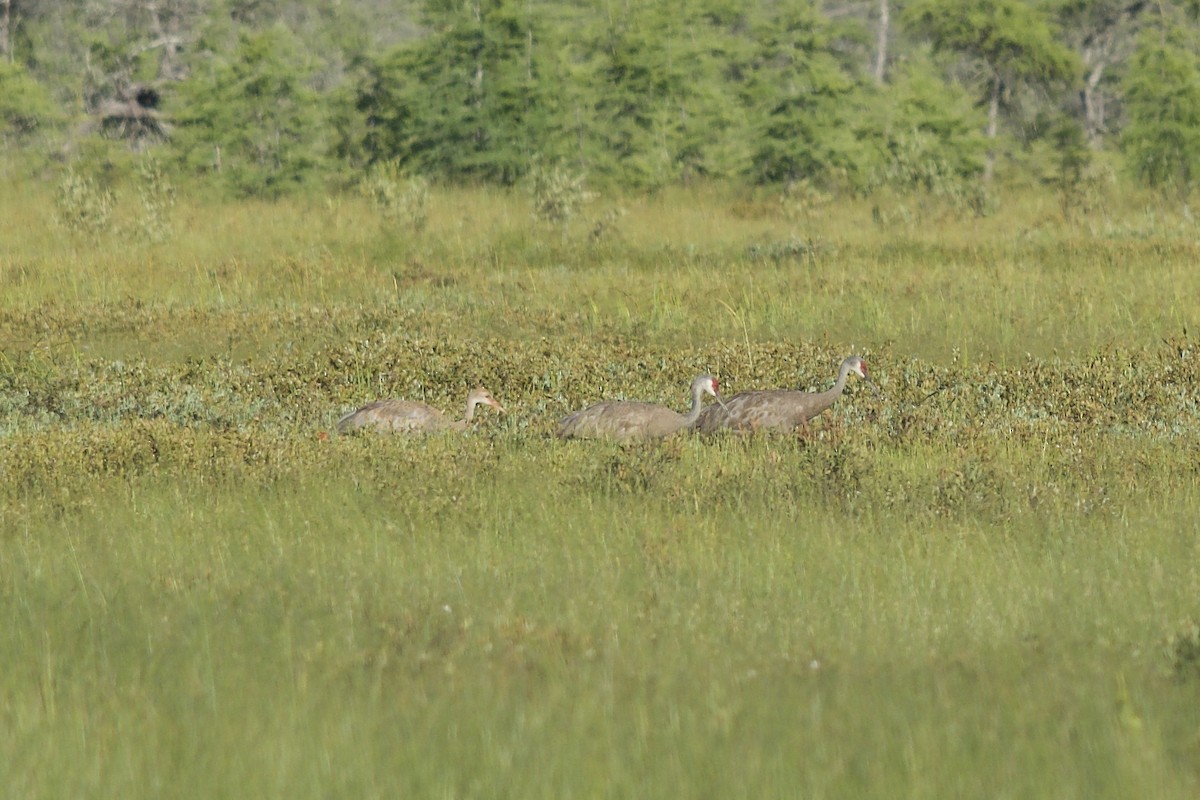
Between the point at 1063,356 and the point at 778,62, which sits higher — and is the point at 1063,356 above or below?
above

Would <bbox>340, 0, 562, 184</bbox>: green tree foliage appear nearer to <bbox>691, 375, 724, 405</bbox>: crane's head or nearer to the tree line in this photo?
the tree line

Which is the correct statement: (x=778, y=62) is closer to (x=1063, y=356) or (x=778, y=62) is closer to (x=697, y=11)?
(x=697, y=11)

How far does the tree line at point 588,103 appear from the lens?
1318 inches

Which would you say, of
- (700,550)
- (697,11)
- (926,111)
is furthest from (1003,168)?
(700,550)

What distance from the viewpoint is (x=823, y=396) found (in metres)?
11.4

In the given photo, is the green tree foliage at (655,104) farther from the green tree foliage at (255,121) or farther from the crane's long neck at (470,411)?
the crane's long neck at (470,411)

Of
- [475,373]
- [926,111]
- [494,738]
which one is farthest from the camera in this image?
[926,111]

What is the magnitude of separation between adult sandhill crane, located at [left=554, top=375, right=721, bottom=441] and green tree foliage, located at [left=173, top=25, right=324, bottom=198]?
23097 mm

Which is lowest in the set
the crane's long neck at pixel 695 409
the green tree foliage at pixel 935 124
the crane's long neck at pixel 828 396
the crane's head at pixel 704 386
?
the green tree foliage at pixel 935 124

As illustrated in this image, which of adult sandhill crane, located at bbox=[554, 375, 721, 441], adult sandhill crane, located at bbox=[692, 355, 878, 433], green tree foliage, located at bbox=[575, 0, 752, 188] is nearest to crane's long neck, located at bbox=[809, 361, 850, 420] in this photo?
adult sandhill crane, located at bbox=[692, 355, 878, 433]

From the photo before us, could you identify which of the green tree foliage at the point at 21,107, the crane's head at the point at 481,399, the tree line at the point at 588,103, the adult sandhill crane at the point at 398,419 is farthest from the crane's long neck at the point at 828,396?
the green tree foliage at the point at 21,107

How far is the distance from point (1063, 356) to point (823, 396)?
4.46 m

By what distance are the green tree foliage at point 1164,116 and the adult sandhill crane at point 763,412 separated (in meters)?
23.3

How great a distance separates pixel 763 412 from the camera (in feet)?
36.0
